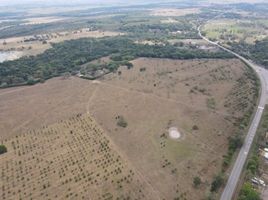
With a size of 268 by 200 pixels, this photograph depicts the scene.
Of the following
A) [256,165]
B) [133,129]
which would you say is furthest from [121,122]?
[256,165]

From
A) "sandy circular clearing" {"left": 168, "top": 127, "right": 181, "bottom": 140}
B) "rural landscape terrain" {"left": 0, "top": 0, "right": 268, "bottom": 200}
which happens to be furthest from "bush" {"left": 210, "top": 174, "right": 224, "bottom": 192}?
"sandy circular clearing" {"left": 168, "top": 127, "right": 181, "bottom": 140}

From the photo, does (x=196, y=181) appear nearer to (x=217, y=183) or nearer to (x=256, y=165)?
(x=217, y=183)

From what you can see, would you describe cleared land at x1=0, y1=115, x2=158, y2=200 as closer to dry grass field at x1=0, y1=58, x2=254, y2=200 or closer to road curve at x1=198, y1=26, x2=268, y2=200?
dry grass field at x1=0, y1=58, x2=254, y2=200

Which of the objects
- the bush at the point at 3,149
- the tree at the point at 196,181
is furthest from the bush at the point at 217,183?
the bush at the point at 3,149

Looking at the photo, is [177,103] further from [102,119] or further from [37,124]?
[37,124]

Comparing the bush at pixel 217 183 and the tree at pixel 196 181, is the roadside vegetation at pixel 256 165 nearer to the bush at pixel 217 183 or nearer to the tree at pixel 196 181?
the bush at pixel 217 183
